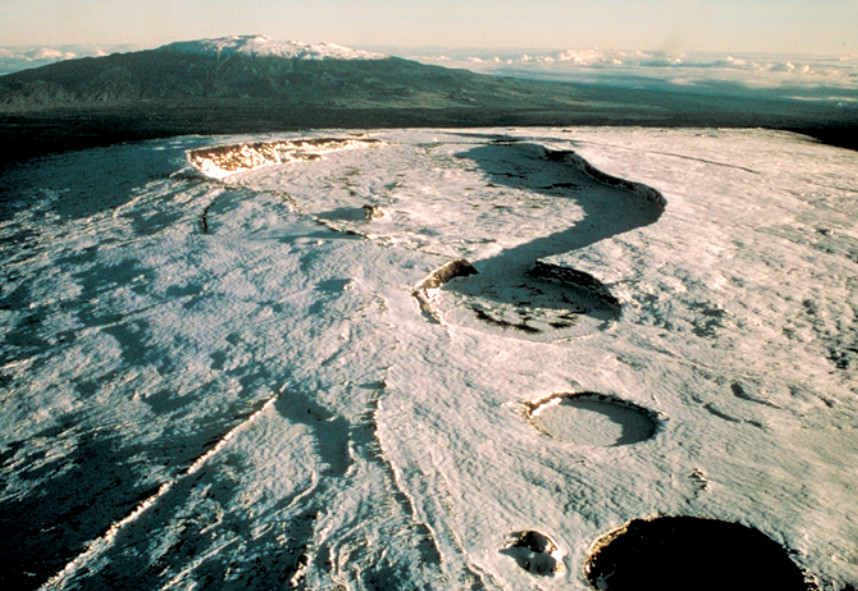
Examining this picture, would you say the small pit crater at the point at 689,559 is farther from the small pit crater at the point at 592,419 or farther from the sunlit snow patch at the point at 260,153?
the sunlit snow patch at the point at 260,153

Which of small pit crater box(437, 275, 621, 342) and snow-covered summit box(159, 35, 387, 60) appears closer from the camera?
small pit crater box(437, 275, 621, 342)

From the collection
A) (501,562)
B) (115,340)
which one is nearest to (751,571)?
(501,562)

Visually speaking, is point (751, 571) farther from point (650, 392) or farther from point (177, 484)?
point (177, 484)

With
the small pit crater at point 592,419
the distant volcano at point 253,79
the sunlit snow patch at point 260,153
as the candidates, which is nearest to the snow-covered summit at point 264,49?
the distant volcano at point 253,79

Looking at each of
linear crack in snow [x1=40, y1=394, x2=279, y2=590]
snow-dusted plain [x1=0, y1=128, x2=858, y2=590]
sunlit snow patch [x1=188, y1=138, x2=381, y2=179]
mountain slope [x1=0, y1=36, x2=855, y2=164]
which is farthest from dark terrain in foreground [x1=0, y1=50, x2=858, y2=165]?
linear crack in snow [x1=40, y1=394, x2=279, y2=590]

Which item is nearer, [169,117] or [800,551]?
[800,551]

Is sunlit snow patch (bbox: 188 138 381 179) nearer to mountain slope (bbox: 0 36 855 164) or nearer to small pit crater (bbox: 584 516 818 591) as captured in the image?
small pit crater (bbox: 584 516 818 591)
